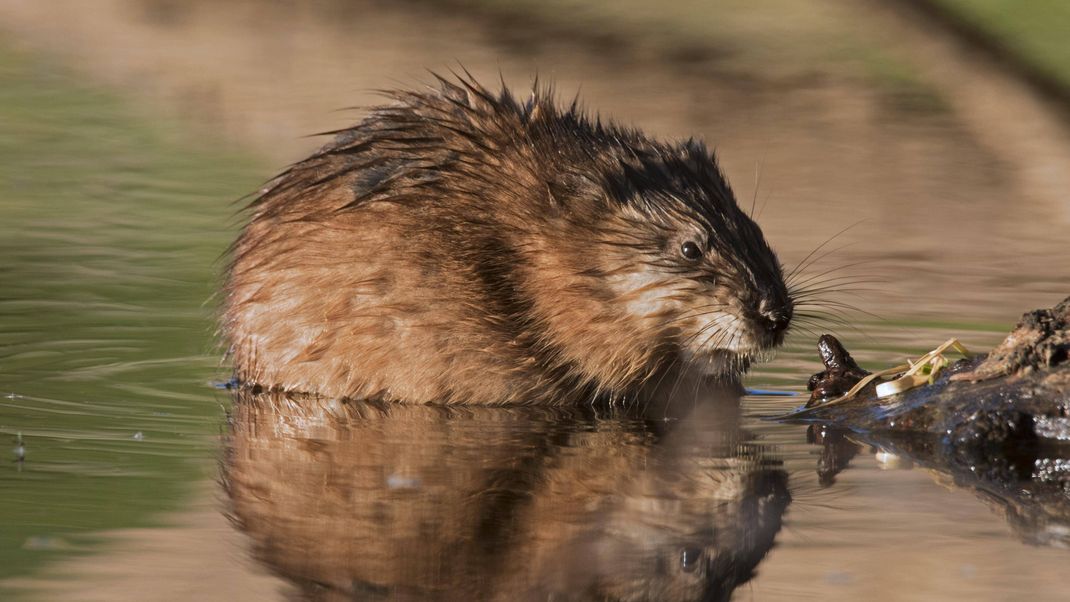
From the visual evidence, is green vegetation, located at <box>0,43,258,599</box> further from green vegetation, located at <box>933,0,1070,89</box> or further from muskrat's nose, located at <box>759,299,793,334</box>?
green vegetation, located at <box>933,0,1070,89</box>

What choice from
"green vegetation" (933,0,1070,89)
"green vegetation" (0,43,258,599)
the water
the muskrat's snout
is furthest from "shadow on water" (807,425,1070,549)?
"green vegetation" (933,0,1070,89)

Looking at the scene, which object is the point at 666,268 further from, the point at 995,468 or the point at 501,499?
the point at 501,499

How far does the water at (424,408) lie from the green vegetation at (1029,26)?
2.41 ft

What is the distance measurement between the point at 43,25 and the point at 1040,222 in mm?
8332

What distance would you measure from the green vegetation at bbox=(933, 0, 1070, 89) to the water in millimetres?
735

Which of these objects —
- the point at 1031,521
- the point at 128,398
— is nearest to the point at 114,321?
the point at 128,398

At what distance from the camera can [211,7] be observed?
16609 mm

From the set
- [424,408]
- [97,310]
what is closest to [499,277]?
[424,408]

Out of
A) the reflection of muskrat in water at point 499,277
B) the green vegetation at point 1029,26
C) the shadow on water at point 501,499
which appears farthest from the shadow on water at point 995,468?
the green vegetation at point 1029,26

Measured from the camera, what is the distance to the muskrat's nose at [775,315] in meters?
6.50

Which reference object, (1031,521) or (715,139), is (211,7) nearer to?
(715,139)

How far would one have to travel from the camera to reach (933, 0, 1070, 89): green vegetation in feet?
50.5

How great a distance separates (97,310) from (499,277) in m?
2.55

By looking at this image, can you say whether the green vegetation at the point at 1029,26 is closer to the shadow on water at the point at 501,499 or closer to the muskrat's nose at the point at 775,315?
the muskrat's nose at the point at 775,315
